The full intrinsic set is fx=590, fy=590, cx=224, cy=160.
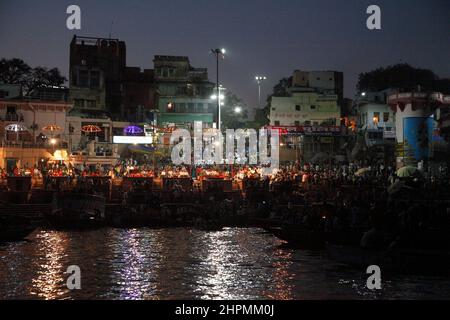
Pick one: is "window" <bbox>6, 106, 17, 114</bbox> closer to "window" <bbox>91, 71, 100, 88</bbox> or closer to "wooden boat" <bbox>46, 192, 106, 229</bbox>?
"window" <bbox>91, 71, 100, 88</bbox>

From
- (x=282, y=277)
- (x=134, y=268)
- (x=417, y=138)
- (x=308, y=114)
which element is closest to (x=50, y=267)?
(x=134, y=268)

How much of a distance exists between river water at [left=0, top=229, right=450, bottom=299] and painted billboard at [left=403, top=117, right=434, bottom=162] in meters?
16.7

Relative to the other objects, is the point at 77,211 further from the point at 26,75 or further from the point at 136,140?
the point at 26,75

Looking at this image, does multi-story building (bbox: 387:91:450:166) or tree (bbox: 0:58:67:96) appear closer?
multi-story building (bbox: 387:91:450:166)

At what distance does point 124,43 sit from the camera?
63.0m

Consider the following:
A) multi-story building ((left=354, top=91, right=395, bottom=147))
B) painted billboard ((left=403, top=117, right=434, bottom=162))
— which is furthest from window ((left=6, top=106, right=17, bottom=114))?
multi-story building ((left=354, top=91, right=395, bottom=147))

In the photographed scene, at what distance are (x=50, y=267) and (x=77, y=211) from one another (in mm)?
10810

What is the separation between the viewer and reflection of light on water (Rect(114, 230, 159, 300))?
16766 mm

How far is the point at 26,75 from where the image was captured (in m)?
56.2

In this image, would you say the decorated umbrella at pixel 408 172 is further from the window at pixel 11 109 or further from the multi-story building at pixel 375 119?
the window at pixel 11 109

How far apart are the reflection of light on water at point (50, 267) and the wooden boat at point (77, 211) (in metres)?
1.53

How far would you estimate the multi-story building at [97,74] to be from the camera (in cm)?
5416

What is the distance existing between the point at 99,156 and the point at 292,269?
1153 inches

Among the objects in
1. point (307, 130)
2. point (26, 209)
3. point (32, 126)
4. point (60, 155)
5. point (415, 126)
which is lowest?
point (26, 209)
